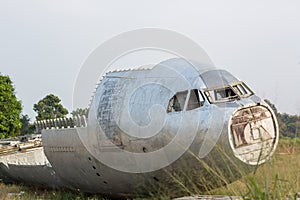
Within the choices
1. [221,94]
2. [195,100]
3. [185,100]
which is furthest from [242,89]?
[185,100]

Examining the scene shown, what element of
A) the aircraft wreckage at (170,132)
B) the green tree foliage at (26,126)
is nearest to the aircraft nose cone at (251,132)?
the aircraft wreckage at (170,132)

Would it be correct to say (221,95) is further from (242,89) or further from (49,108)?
(49,108)

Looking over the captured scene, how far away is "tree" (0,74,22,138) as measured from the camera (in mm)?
40000

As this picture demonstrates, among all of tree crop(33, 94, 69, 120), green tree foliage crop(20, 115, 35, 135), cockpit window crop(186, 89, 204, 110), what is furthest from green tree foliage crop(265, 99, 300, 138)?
green tree foliage crop(20, 115, 35, 135)

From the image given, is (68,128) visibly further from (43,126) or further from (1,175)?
(1,175)

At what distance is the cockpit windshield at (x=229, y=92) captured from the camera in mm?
6992

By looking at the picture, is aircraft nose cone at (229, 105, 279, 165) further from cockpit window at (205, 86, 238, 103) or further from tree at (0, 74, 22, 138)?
tree at (0, 74, 22, 138)

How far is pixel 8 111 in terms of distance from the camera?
134 ft

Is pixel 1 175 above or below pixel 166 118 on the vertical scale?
below

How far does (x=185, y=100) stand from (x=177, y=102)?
17 centimetres

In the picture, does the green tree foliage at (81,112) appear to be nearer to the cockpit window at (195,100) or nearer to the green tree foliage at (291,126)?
the cockpit window at (195,100)

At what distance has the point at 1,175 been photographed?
15.9m

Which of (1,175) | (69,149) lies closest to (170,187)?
(69,149)

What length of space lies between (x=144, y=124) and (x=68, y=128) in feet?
10.1
